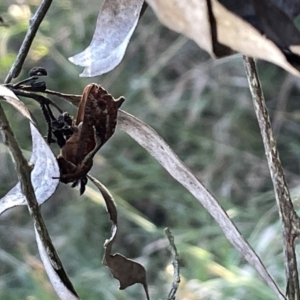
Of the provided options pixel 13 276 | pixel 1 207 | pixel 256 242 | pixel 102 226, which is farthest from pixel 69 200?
pixel 1 207

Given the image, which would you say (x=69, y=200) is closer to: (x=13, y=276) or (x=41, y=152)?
(x=13, y=276)

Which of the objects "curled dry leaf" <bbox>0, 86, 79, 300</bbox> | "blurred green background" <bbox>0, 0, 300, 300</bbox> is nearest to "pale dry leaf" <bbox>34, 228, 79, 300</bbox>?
"curled dry leaf" <bbox>0, 86, 79, 300</bbox>

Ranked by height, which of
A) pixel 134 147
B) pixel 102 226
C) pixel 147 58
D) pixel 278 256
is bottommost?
pixel 278 256

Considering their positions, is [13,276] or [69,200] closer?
[13,276]

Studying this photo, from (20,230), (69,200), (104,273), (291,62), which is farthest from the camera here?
(69,200)

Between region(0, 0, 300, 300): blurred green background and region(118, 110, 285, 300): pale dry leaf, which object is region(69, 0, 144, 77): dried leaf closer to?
region(118, 110, 285, 300): pale dry leaf

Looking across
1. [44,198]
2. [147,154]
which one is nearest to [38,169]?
[44,198]

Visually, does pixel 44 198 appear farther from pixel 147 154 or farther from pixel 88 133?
pixel 147 154
